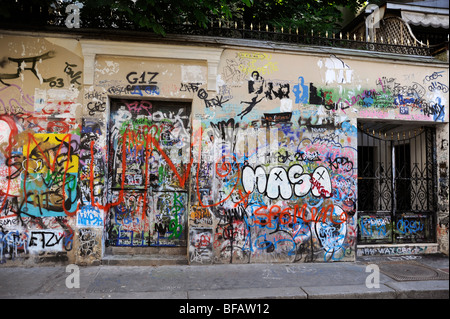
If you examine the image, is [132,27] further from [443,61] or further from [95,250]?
[443,61]

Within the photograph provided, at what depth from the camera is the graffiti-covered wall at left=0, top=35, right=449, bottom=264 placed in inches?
205

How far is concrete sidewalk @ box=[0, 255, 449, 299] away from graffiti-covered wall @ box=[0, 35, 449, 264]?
0.40 meters

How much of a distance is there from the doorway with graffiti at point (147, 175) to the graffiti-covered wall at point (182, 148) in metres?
0.02

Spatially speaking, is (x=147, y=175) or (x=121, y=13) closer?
(x=121, y=13)

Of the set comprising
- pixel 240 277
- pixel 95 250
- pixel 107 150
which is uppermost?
pixel 107 150

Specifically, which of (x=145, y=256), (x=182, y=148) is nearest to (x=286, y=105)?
(x=182, y=148)

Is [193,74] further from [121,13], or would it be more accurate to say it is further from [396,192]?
[396,192]

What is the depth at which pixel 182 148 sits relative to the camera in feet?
18.9

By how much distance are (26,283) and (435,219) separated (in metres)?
8.04

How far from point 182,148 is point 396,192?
488cm

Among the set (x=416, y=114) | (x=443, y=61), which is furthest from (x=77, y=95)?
(x=443, y=61)

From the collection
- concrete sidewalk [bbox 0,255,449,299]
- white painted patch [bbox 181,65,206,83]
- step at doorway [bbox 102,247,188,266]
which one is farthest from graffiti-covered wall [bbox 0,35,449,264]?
concrete sidewalk [bbox 0,255,449,299]

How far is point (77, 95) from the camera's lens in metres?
5.32

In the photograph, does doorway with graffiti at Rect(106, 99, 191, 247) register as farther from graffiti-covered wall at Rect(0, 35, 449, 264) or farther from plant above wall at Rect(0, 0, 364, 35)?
plant above wall at Rect(0, 0, 364, 35)
